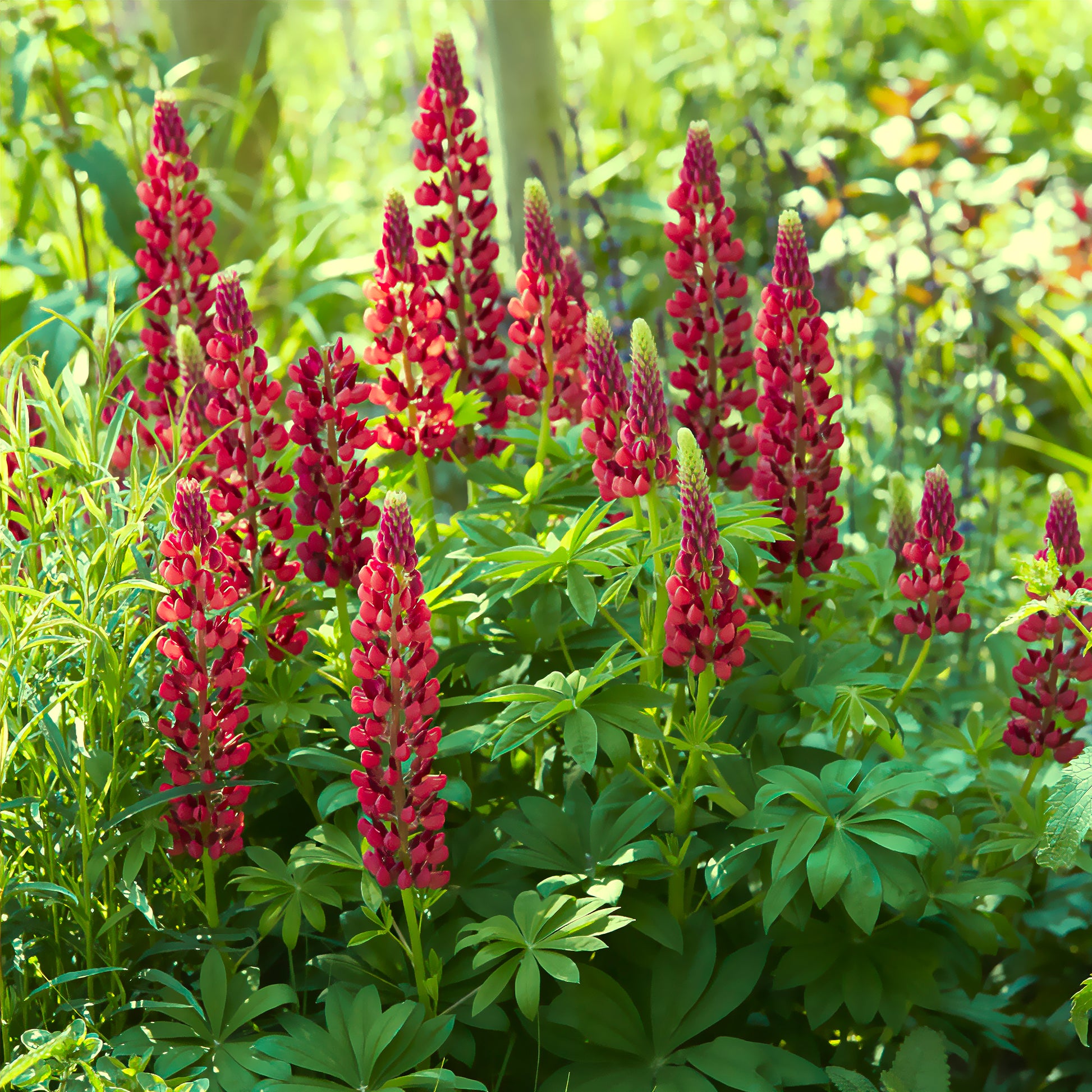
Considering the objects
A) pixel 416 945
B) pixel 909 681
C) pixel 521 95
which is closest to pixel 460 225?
pixel 909 681

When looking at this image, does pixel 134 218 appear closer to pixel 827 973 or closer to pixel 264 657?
pixel 264 657

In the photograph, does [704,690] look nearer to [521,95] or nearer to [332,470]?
[332,470]

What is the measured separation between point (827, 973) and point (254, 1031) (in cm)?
87

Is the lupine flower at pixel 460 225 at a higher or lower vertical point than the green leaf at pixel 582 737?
higher

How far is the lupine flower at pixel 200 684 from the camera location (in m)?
1.55

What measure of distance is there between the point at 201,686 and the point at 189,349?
0.63m

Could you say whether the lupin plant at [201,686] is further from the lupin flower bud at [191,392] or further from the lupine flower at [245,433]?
the lupin flower bud at [191,392]

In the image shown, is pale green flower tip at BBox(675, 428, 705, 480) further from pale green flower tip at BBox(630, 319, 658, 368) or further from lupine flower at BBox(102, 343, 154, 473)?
lupine flower at BBox(102, 343, 154, 473)

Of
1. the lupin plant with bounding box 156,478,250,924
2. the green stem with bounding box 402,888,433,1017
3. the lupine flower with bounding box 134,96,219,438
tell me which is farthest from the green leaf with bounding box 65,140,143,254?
the green stem with bounding box 402,888,433,1017

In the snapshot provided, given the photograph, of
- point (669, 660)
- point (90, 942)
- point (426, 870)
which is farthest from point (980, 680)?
point (90, 942)

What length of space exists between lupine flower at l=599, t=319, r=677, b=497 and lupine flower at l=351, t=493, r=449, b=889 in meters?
0.35

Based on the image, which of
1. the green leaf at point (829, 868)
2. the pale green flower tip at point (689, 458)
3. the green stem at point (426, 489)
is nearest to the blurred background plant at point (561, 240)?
the green stem at point (426, 489)

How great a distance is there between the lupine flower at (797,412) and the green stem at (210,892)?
1031 millimetres

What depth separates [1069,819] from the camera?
153cm
